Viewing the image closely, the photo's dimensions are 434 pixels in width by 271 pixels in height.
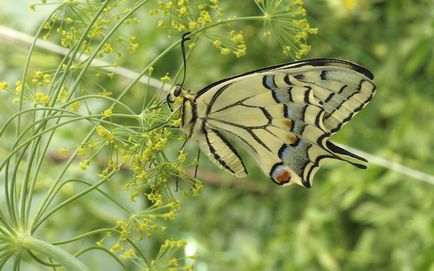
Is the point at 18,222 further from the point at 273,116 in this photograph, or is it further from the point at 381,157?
the point at 381,157

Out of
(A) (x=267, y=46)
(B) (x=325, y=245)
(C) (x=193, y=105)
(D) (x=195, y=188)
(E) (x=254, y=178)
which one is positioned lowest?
(D) (x=195, y=188)

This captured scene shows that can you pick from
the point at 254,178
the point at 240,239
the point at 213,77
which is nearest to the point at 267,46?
the point at 213,77

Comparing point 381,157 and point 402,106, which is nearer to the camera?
point 381,157

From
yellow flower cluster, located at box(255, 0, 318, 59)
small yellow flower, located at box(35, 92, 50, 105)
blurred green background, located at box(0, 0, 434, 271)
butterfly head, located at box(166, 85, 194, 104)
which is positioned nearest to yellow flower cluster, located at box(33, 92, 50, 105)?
small yellow flower, located at box(35, 92, 50, 105)

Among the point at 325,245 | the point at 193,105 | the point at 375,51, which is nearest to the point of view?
the point at 193,105

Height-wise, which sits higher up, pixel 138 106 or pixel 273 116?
pixel 138 106

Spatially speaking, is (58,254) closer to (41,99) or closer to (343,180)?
(41,99)
